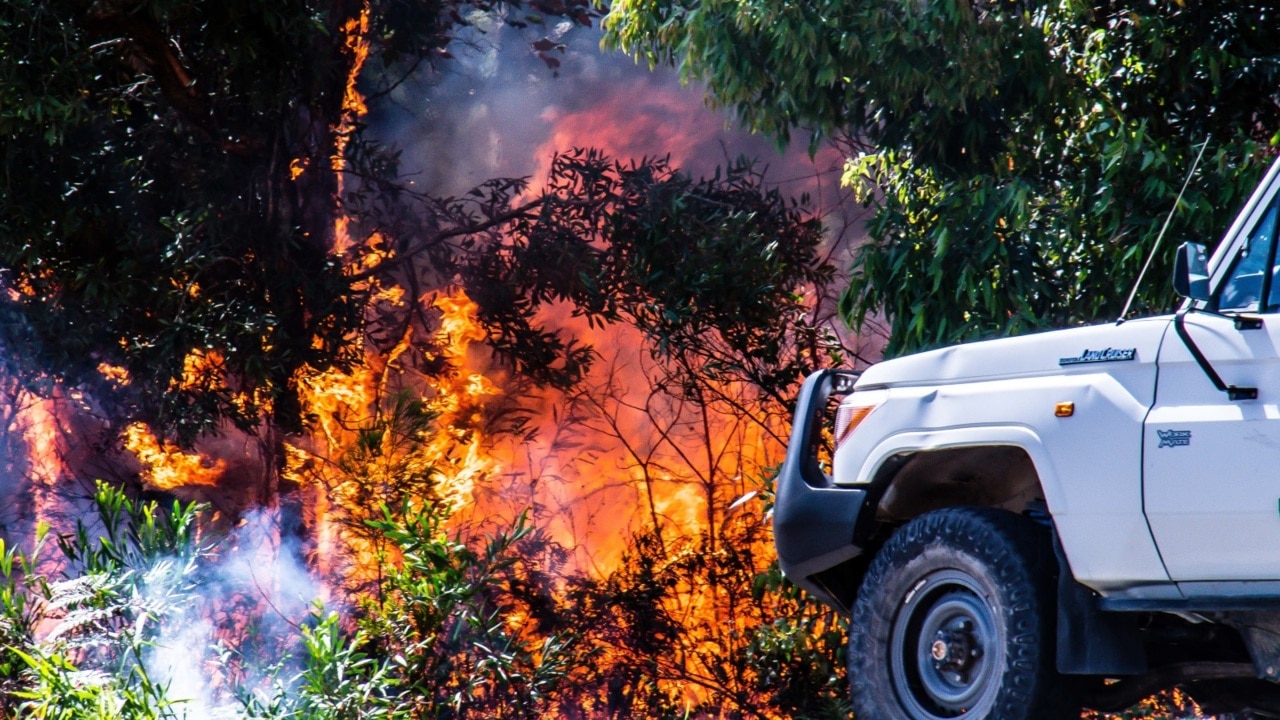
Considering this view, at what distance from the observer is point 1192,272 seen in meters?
3.88

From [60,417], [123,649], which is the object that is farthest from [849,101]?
[60,417]

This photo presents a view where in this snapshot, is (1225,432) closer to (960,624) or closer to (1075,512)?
(1075,512)

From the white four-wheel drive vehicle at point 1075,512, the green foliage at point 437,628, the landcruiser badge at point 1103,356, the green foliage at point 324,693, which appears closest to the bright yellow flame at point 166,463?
the green foliage at point 437,628

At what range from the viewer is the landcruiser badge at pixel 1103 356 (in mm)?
4031

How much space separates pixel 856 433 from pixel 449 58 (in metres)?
8.31

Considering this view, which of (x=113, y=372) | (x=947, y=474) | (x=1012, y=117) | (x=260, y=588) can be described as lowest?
(x=947, y=474)

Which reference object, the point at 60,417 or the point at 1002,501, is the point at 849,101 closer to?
the point at 1002,501

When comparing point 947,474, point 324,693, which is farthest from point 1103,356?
point 324,693

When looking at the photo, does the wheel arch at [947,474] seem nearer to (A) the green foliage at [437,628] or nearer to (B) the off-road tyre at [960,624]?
(B) the off-road tyre at [960,624]

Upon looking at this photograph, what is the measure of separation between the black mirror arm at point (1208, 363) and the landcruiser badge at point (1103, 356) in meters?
0.17

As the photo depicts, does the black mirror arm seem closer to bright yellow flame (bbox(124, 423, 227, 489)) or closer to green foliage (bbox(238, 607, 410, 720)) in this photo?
green foliage (bbox(238, 607, 410, 720))

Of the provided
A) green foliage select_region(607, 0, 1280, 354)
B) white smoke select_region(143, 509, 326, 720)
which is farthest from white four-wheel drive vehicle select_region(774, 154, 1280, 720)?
white smoke select_region(143, 509, 326, 720)

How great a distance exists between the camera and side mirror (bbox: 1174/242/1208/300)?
3873 mm

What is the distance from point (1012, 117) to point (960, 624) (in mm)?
4733
